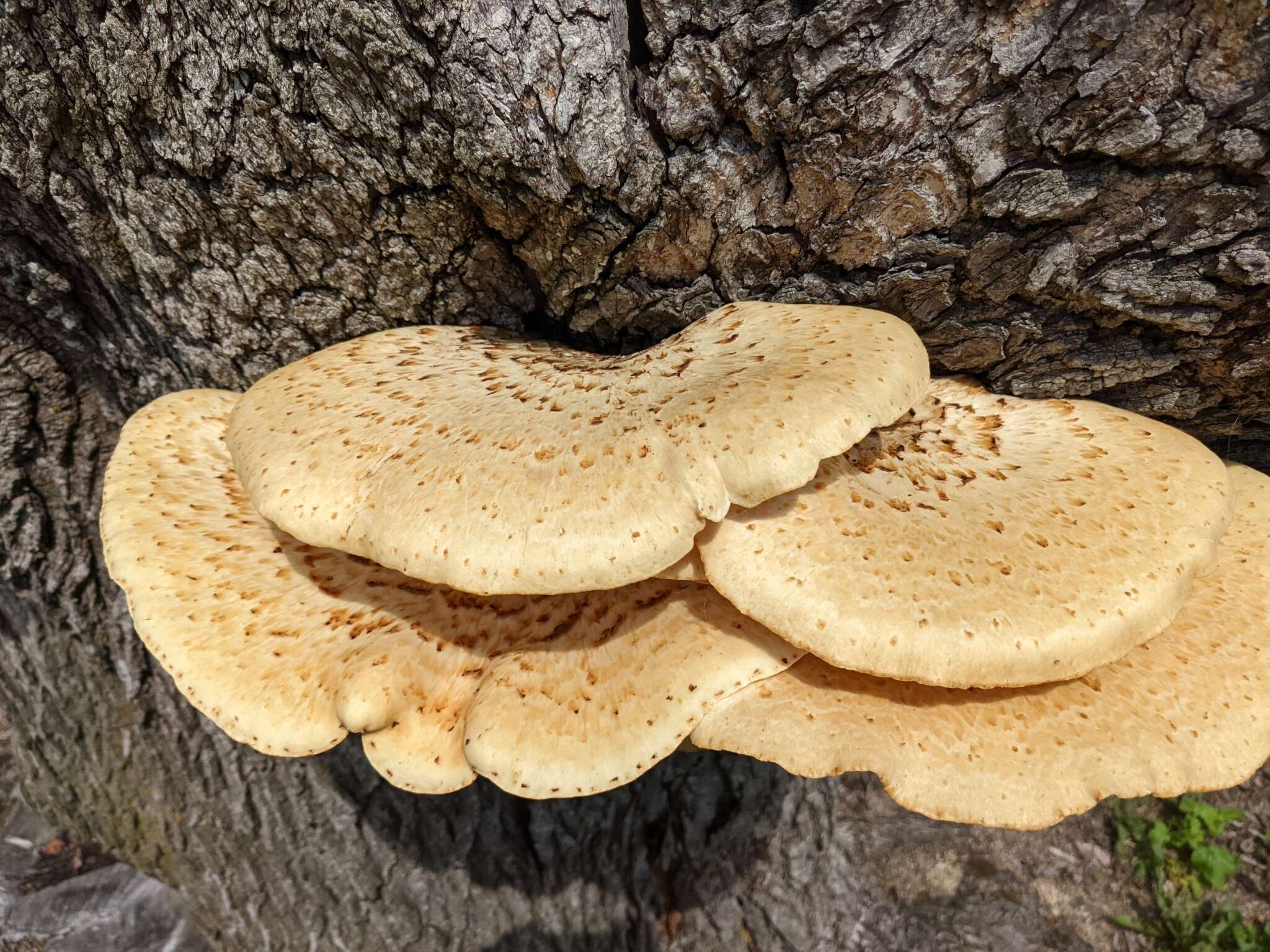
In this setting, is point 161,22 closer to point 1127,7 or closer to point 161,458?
point 161,458

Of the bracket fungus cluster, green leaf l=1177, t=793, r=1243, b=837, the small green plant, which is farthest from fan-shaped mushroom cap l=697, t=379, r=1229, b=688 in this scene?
green leaf l=1177, t=793, r=1243, b=837

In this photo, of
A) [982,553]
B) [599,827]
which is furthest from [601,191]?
[599,827]

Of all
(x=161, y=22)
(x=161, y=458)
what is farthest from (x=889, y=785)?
(x=161, y=22)

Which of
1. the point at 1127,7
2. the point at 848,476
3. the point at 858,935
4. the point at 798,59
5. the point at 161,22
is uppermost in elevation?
the point at 161,22

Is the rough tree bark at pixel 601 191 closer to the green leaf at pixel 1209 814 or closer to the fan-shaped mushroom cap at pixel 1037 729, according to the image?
the fan-shaped mushroom cap at pixel 1037 729

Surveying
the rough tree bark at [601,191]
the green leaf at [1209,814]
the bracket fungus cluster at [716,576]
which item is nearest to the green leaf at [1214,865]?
the green leaf at [1209,814]
